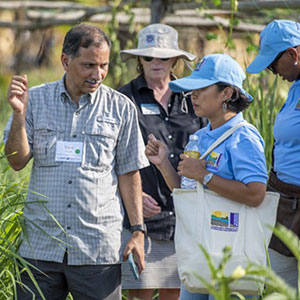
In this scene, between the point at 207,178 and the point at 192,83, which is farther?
the point at 192,83

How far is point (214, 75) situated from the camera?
299 centimetres

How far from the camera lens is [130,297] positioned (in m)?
4.06

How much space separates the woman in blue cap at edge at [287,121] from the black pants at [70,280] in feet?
2.72

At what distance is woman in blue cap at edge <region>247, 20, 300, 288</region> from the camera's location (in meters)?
3.14

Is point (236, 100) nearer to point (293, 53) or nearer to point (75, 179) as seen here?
point (293, 53)

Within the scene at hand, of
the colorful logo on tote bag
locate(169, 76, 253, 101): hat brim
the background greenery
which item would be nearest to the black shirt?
the background greenery

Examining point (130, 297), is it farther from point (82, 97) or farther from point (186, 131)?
point (82, 97)

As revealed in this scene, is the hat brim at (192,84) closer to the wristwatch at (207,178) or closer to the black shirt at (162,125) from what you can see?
the wristwatch at (207,178)

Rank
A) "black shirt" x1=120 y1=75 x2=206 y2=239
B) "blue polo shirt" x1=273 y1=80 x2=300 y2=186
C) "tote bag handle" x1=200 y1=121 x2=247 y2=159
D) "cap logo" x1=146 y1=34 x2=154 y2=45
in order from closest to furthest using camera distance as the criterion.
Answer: "tote bag handle" x1=200 y1=121 x2=247 y2=159
"blue polo shirt" x1=273 y1=80 x2=300 y2=186
"black shirt" x1=120 y1=75 x2=206 y2=239
"cap logo" x1=146 y1=34 x2=154 y2=45

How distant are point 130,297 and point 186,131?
984 mm

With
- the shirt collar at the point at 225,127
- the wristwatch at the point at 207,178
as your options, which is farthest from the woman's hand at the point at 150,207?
the wristwatch at the point at 207,178

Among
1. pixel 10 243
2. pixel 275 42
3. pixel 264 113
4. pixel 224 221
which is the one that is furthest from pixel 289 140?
pixel 264 113

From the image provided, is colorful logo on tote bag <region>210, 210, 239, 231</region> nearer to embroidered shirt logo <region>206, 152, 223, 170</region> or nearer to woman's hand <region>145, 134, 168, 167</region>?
embroidered shirt logo <region>206, 152, 223, 170</region>

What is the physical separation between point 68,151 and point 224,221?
2.60ft
